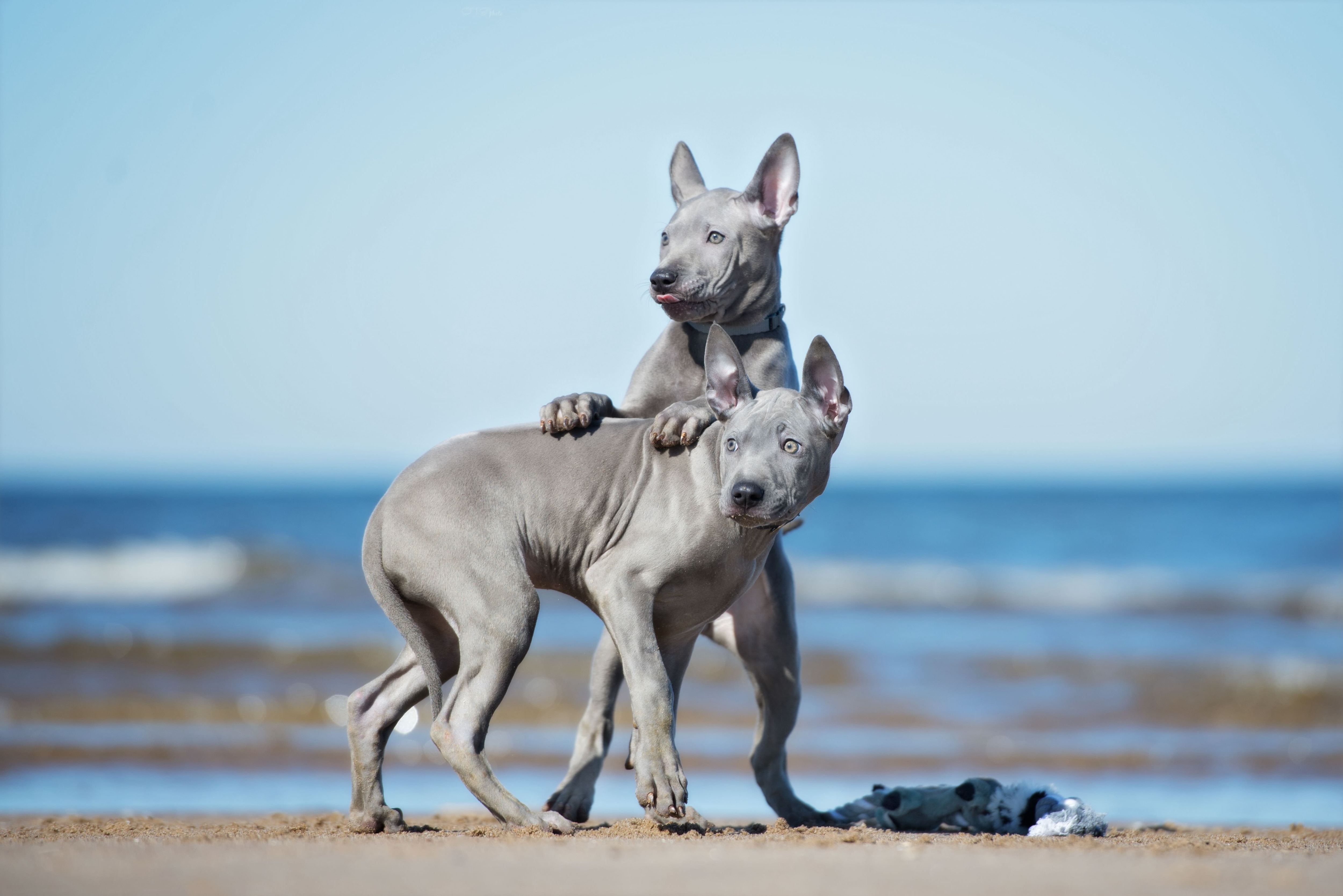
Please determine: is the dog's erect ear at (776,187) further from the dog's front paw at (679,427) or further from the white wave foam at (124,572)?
the white wave foam at (124,572)

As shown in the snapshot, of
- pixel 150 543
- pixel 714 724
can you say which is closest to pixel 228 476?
pixel 150 543

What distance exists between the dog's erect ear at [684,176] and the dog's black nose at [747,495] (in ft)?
6.26

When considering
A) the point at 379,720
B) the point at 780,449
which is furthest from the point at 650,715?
the point at 379,720

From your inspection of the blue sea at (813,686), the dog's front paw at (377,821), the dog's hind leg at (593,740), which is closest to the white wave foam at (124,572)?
the blue sea at (813,686)

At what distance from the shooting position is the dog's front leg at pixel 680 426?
17.5ft

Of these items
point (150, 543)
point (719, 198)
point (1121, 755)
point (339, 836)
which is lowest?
point (339, 836)

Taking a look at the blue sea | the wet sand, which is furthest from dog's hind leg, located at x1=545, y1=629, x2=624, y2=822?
the blue sea

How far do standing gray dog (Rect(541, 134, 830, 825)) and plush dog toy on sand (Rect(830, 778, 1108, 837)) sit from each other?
0.28 metres

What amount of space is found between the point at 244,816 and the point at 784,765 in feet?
10.4

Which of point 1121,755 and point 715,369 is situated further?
point 1121,755

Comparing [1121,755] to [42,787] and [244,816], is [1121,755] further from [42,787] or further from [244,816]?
[42,787]

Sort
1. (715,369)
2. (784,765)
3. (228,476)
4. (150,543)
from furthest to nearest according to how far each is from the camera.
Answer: (228,476), (150,543), (784,765), (715,369)

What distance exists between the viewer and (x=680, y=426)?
211 inches

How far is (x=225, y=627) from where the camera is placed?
17.4 meters
